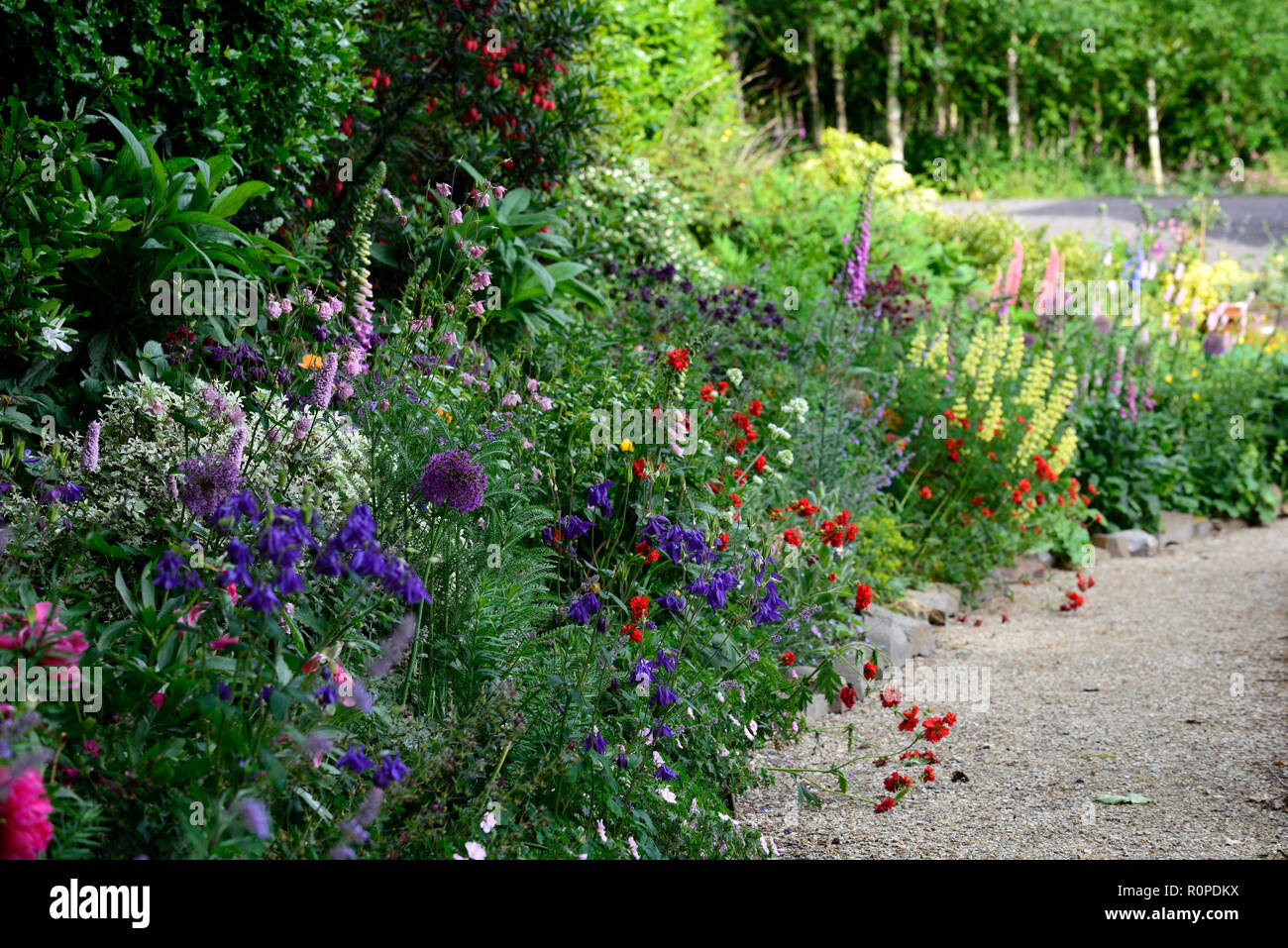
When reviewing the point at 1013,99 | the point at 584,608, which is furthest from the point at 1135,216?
the point at 584,608

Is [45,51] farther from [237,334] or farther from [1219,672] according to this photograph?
[1219,672]

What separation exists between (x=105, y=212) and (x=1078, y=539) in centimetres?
500

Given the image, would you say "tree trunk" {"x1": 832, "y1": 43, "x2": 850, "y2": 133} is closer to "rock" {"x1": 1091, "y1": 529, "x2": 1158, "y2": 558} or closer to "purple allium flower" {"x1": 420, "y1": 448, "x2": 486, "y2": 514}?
"rock" {"x1": 1091, "y1": 529, "x2": 1158, "y2": 558}

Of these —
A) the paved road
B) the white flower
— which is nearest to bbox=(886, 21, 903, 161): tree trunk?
→ the paved road

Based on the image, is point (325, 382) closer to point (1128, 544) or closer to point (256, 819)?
point (256, 819)

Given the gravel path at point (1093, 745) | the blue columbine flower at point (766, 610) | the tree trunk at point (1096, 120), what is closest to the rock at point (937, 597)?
the gravel path at point (1093, 745)

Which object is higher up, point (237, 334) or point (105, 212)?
point (105, 212)

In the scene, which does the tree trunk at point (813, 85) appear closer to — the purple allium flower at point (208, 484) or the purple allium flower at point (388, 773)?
the purple allium flower at point (208, 484)

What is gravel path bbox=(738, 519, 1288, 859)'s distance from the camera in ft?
9.93

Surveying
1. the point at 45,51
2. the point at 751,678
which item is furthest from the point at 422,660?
the point at 45,51

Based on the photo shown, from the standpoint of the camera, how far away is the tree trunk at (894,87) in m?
18.9

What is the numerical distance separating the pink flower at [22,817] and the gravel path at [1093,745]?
192 centimetres

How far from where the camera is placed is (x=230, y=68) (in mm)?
4129

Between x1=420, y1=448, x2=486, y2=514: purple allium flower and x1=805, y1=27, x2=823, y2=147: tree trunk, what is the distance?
1854cm
